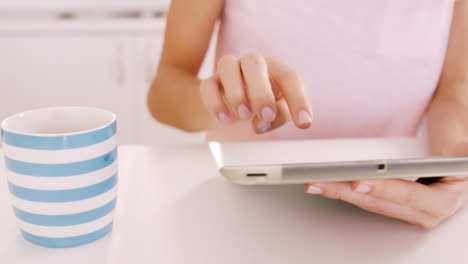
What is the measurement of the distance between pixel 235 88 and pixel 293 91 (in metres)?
0.06

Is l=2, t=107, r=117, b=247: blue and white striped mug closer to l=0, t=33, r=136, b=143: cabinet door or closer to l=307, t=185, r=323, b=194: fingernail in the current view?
l=307, t=185, r=323, b=194: fingernail

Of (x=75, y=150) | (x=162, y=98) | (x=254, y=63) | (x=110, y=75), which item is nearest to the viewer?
(x=75, y=150)

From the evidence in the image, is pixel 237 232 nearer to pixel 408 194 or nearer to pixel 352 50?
pixel 408 194

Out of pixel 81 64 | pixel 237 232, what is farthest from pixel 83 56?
pixel 237 232

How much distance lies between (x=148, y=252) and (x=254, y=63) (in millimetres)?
225

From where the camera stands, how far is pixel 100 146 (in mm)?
428

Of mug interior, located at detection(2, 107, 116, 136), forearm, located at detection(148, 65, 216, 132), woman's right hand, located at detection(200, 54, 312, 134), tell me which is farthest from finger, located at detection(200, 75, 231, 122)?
forearm, located at detection(148, 65, 216, 132)

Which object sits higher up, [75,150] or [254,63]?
[254,63]

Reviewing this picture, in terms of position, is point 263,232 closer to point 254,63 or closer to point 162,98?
point 254,63

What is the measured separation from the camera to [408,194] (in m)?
0.48

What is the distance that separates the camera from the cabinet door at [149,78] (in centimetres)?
192

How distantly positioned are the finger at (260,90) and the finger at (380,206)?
0.10 metres

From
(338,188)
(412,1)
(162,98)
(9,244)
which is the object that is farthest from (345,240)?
(412,1)

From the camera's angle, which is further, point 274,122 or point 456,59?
point 456,59
